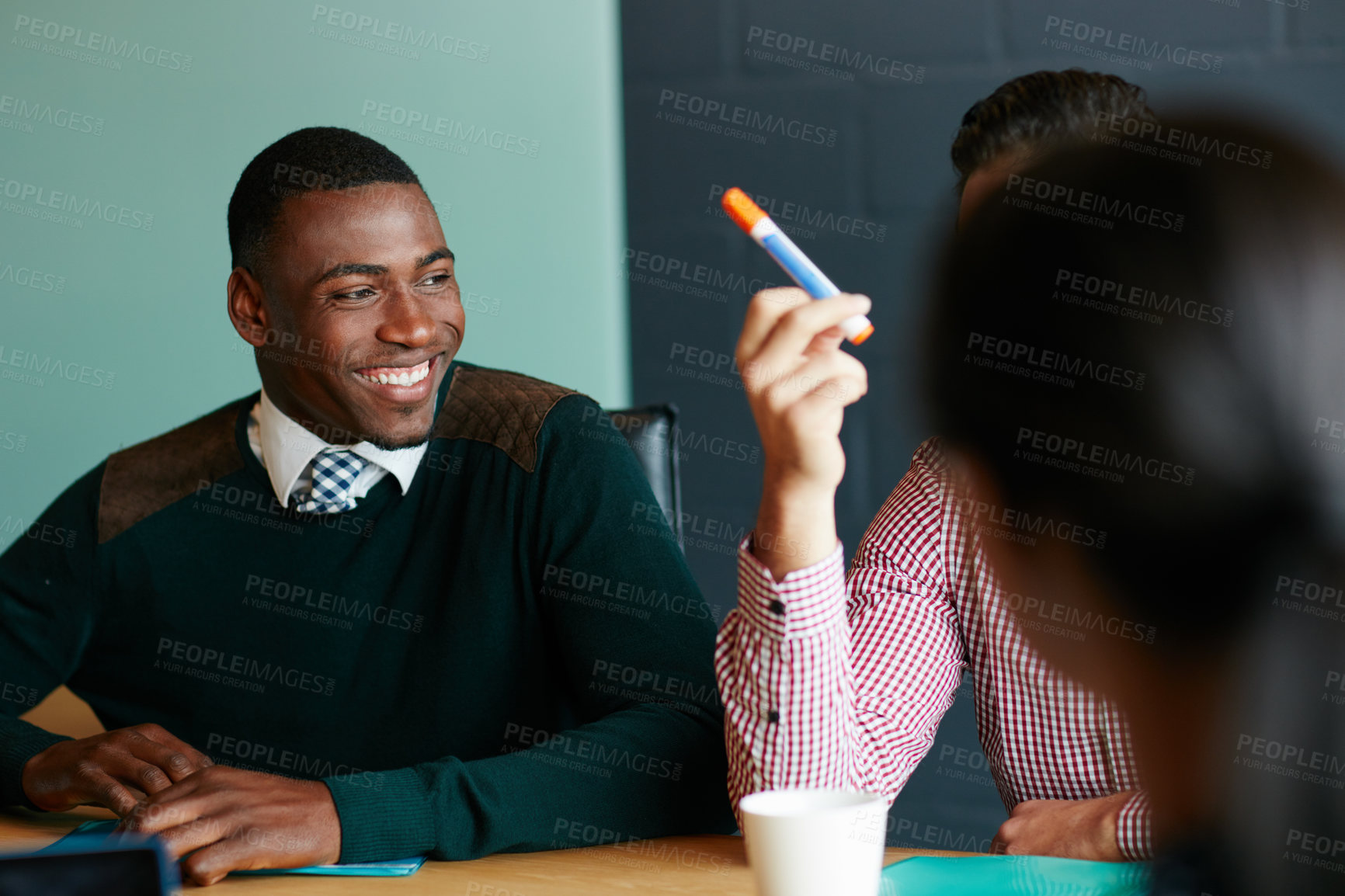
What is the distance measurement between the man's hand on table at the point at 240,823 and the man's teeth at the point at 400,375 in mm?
574

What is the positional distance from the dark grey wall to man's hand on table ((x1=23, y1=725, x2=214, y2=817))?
1.18m

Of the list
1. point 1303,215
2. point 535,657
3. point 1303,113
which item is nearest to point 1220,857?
point 1303,215

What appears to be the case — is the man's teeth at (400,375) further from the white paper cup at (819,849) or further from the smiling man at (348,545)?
the white paper cup at (819,849)

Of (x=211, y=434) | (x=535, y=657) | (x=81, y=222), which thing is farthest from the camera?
(x=81, y=222)

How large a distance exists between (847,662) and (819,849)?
0.41 meters

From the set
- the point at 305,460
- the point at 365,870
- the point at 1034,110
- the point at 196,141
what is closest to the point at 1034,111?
the point at 1034,110

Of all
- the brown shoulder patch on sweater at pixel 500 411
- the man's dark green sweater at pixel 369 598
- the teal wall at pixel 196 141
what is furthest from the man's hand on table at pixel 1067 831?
the teal wall at pixel 196 141

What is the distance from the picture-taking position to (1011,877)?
2.55 ft

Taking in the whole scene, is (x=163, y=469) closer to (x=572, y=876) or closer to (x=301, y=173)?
(x=301, y=173)

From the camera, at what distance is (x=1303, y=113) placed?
177 cm

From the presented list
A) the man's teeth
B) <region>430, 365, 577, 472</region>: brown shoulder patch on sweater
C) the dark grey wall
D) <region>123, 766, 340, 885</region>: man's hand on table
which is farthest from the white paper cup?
the dark grey wall

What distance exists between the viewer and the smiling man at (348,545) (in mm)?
1302

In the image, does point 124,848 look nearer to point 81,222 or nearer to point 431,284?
point 431,284

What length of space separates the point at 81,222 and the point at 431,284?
1.07 meters
